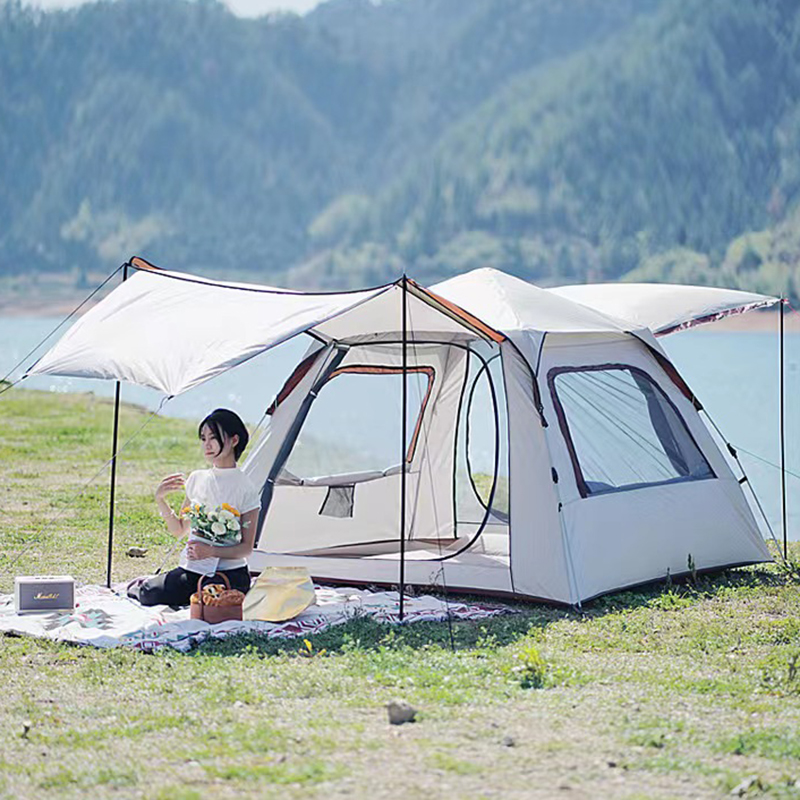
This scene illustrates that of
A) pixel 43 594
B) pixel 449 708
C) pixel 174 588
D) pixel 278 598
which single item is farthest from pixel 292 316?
pixel 449 708

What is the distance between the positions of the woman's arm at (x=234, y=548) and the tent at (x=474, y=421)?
710 mm

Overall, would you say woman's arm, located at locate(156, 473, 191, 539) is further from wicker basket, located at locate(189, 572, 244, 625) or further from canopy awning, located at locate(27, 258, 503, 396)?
canopy awning, located at locate(27, 258, 503, 396)

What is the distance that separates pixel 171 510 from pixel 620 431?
2.46 meters

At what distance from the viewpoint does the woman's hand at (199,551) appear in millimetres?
6484

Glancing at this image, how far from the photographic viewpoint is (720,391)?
1513 inches

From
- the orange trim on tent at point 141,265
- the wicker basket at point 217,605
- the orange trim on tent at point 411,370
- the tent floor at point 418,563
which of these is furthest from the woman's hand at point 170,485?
the orange trim on tent at point 411,370

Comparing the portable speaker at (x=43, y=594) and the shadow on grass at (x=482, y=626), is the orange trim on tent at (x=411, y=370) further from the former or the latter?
the portable speaker at (x=43, y=594)

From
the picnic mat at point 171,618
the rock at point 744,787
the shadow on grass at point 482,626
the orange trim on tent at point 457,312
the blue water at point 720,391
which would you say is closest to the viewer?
the rock at point 744,787

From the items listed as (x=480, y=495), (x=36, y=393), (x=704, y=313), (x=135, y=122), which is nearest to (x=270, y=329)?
(x=480, y=495)

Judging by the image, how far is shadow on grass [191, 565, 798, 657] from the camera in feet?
19.6

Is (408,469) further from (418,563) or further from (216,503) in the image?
(216,503)

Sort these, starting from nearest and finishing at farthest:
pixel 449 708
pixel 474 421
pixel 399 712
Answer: pixel 399 712, pixel 449 708, pixel 474 421

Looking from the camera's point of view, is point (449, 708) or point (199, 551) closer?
point (449, 708)

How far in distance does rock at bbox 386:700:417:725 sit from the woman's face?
85.2 inches
